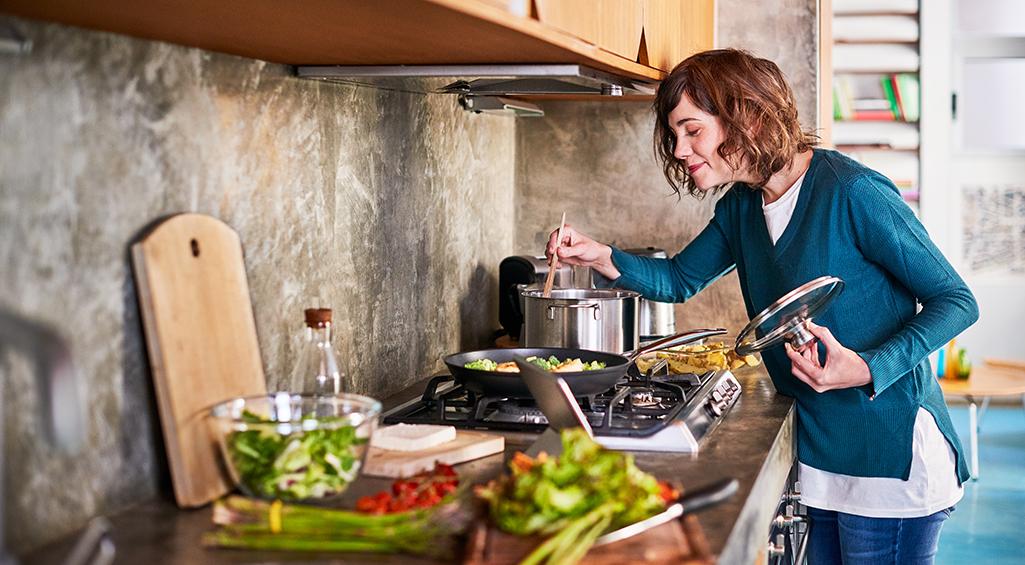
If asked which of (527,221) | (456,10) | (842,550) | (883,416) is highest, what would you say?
(456,10)

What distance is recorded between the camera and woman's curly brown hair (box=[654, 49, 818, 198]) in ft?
7.29

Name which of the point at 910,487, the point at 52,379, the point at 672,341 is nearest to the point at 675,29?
the point at 672,341

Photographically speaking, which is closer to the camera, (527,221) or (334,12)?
(334,12)

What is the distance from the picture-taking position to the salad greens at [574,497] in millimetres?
1242

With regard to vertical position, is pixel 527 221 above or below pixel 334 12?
below

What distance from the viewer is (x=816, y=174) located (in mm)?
2273

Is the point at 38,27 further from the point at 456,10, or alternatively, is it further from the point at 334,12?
the point at 456,10

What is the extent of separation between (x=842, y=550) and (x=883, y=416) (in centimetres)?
29

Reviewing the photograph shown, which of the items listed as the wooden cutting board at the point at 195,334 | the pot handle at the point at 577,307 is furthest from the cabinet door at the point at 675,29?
the wooden cutting board at the point at 195,334

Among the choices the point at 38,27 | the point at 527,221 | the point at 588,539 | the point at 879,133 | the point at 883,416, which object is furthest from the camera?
the point at 879,133

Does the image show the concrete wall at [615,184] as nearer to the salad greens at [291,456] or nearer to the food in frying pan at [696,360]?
the food in frying pan at [696,360]

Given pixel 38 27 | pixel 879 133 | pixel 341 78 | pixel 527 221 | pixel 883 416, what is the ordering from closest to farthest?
pixel 38 27
pixel 341 78
pixel 883 416
pixel 527 221
pixel 879 133

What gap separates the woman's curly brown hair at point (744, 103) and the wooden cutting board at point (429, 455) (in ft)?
2.64

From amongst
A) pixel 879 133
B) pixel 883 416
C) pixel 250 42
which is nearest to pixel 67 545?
pixel 250 42
